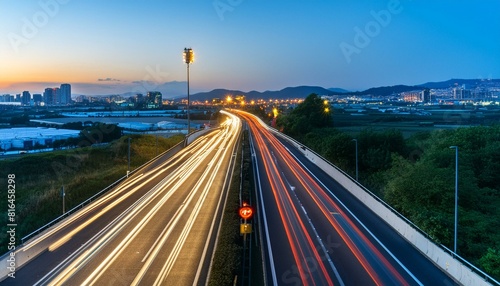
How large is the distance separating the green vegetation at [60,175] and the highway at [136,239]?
3.53 m

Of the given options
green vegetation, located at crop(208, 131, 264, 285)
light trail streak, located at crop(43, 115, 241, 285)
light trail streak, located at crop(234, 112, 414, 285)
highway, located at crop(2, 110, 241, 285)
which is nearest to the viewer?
green vegetation, located at crop(208, 131, 264, 285)

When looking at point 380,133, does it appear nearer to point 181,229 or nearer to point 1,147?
point 181,229

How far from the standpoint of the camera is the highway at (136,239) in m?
16.3

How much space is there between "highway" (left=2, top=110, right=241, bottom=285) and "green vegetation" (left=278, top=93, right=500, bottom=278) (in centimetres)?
1193

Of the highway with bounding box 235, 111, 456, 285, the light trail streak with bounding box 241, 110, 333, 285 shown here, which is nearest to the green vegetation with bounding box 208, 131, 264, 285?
the highway with bounding box 235, 111, 456, 285

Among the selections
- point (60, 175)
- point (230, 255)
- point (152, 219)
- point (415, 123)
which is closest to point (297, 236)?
point (230, 255)

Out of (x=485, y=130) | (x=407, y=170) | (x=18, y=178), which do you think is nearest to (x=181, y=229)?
(x=407, y=170)

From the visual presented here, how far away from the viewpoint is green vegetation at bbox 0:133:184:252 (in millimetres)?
29344

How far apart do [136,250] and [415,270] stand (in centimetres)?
1232

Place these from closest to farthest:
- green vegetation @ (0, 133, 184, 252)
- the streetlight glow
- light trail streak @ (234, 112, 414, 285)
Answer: light trail streak @ (234, 112, 414, 285), green vegetation @ (0, 133, 184, 252), the streetlight glow

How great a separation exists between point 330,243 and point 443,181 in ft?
35.2

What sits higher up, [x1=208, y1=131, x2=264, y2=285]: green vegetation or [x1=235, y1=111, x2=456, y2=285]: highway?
[x1=208, y1=131, x2=264, y2=285]: green vegetation

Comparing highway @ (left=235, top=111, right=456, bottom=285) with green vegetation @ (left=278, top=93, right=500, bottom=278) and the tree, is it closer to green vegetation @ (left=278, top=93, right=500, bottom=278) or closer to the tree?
green vegetation @ (left=278, top=93, right=500, bottom=278)

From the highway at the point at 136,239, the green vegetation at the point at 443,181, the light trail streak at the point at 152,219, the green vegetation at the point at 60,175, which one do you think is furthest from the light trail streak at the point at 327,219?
the green vegetation at the point at 60,175
